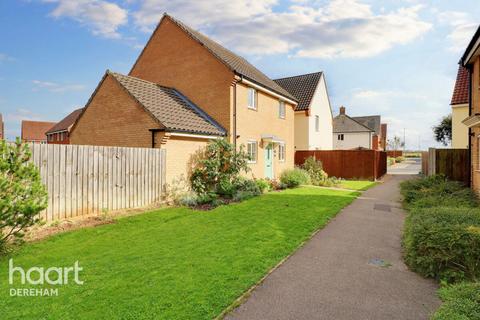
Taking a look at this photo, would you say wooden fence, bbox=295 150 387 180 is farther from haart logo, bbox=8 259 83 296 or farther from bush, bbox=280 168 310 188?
haart logo, bbox=8 259 83 296

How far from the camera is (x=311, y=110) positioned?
85.8ft

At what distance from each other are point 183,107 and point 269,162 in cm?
664

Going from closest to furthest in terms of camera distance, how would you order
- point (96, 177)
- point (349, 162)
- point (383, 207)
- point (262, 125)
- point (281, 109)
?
point (96, 177)
point (383, 207)
point (262, 125)
point (281, 109)
point (349, 162)

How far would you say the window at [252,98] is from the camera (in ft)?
55.4

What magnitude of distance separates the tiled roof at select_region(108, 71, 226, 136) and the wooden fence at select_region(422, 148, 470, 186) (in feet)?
34.3

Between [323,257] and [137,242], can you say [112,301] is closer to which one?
[137,242]

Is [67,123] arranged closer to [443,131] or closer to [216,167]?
[216,167]

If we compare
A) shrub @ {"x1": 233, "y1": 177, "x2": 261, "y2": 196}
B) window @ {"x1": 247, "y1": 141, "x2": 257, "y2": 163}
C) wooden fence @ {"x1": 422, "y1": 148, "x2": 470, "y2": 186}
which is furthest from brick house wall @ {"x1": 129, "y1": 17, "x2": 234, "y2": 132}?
wooden fence @ {"x1": 422, "y1": 148, "x2": 470, "y2": 186}

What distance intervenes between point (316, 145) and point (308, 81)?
586cm

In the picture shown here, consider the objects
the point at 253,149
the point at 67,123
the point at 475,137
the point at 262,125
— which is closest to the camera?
the point at 475,137

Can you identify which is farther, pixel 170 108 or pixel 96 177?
pixel 170 108

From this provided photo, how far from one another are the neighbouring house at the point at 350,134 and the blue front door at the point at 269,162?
32.2 m

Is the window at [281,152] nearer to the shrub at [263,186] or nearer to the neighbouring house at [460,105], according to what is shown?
the shrub at [263,186]

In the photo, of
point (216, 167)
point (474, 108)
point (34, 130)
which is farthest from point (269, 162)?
point (34, 130)
